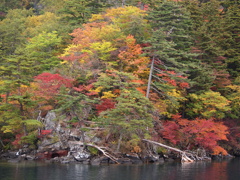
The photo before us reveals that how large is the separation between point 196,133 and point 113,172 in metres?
13.5

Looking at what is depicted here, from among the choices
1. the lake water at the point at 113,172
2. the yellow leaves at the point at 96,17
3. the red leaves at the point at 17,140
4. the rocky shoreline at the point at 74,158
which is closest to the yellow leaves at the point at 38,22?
the yellow leaves at the point at 96,17

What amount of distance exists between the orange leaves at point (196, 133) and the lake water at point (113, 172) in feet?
16.8

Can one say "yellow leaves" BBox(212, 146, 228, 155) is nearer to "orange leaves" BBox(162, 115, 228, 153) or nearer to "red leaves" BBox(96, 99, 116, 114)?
"orange leaves" BBox(162, 115, 228, 153)

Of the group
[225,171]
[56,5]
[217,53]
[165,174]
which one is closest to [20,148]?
[165,174]

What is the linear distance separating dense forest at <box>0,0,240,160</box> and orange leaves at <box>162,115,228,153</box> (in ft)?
0.36

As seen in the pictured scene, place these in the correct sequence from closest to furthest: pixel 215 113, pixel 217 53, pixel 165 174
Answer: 1. pixel 165 174
2. pixel 215 113
3. pixel 217 53

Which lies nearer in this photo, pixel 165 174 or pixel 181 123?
pixel 165 174

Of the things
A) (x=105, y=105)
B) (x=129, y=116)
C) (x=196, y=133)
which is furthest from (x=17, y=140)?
(x=196, y=133)

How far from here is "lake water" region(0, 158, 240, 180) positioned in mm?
21844

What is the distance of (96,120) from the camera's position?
31.6 meters

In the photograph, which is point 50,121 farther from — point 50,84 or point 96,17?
point 96,17

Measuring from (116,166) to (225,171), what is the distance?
8963mm

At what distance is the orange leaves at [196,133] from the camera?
3288cm

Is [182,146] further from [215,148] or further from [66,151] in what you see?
[66,151]
